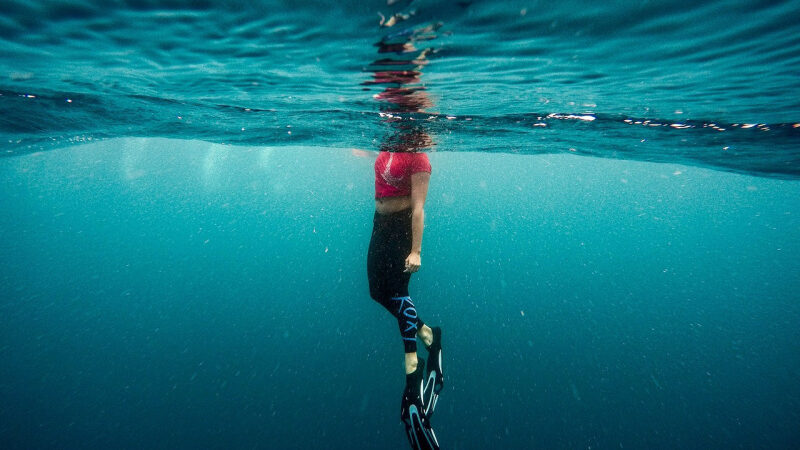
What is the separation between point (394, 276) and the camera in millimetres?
3664

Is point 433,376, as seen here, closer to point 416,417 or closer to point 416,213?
point 416,417

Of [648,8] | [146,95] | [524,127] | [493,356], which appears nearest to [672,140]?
[524,127]

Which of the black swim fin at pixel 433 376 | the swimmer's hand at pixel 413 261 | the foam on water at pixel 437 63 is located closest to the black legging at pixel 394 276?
the swimmer's hand at pixel 413 261

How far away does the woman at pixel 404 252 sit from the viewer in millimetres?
3547

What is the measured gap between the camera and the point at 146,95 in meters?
5.02

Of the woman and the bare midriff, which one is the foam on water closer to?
the woman

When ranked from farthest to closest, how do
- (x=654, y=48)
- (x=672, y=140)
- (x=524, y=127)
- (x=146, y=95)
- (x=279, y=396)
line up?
1. (x=279, y=396)
2. (x=672, y=140)
3. (x=524, y=127)
4. (x=146, y=95)
5. (x=654, y=48)

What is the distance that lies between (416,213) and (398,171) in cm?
64

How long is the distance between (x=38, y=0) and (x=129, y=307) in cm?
6091

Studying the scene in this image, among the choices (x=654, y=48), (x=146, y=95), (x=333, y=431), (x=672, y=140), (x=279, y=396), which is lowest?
(x=279, y=396)

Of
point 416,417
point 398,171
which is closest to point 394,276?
point 398,171

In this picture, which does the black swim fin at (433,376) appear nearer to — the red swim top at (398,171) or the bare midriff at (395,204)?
the bare midriff at (395,204)

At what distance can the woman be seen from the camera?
3547mm

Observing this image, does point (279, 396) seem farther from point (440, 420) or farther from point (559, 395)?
point (559, 395)
